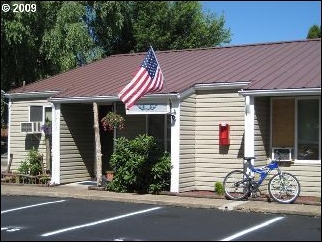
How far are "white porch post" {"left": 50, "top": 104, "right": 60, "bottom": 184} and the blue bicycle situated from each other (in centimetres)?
524

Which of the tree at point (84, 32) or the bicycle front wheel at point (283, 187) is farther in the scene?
the tree at point (84, 32)

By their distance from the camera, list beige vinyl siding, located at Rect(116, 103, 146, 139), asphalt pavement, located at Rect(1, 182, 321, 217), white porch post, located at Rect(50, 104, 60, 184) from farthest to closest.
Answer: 1. white porch post, located at Rect(50, 104, 60, 184)
2. beige vinyl siding, located at Rect(116, 103, 146, 139)
3. asphalt pavement, located at Rect(1, 182, 321, 217)

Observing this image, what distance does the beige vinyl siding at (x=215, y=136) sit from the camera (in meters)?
13.3

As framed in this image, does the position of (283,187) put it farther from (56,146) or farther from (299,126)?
(56,146)

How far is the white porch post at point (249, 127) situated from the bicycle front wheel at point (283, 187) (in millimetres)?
950

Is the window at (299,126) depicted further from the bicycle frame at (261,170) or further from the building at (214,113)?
the bicycle frame at (261,170)

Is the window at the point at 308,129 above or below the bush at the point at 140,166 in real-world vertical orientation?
above

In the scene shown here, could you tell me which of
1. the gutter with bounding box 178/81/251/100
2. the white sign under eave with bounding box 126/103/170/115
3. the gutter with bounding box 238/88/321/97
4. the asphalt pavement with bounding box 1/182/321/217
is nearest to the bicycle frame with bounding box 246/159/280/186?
the asphalt pavement with bounding box 1/182/321/217

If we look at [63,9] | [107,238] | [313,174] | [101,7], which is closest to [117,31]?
[101,7]

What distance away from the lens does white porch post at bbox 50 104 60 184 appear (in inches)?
607

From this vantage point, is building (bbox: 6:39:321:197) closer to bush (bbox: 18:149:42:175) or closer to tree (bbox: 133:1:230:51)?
bush (bbox: 18:149:42:175)

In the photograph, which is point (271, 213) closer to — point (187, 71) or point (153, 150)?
point (153, 150)

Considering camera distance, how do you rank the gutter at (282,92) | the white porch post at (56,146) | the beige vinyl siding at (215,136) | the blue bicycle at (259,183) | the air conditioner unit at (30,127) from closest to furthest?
the gutter at (282,92) < the blue bicycle at (259,183) < the beige vinyl siding at (215,136) < the white porch post at (56,146) < the air conditioner unit at (30,127)

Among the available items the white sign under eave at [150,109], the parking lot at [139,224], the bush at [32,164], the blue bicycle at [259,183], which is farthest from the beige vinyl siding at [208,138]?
the bush at [32,164]
